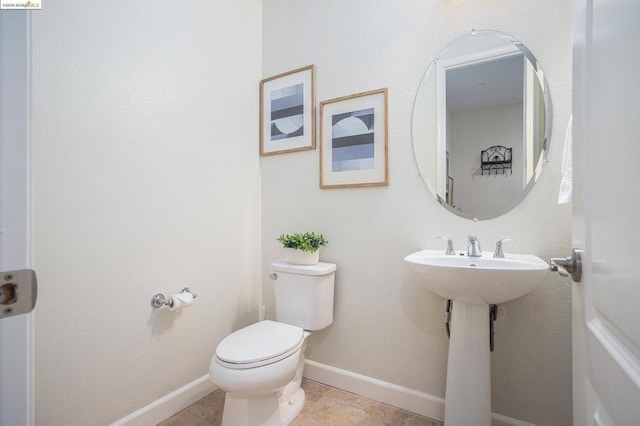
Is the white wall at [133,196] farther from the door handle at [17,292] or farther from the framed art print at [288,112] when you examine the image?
the door handle at [17,292]

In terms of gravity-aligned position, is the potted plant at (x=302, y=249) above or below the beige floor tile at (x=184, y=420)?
above

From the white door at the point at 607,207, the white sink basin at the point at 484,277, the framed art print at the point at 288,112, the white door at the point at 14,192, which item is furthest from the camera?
the framed art print at the point at 288,112

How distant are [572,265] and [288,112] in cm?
174

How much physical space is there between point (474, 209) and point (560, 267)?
32.7 inches

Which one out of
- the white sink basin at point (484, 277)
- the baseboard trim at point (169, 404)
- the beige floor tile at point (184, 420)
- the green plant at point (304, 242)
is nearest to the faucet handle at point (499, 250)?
the white sink basin at point (484, 277)

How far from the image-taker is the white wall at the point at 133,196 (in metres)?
1.16

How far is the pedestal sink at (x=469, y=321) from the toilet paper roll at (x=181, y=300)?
1.10 metres

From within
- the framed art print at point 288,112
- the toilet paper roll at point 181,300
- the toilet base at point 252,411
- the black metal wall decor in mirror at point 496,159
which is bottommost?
the toilet base at point 252,411

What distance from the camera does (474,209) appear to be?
57.7 inches

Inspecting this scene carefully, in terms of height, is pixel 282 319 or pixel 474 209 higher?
pixel 474 209

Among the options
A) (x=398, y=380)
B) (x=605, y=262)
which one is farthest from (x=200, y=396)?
(x=605, y=262)

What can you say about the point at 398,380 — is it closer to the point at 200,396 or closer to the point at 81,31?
the point at 200,396

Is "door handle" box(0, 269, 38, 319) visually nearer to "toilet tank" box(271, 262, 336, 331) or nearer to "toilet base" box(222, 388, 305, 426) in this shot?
"toilet base" box(222, 388, 305, 426)

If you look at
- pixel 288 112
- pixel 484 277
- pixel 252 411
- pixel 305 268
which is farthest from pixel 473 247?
pixel 288 112
